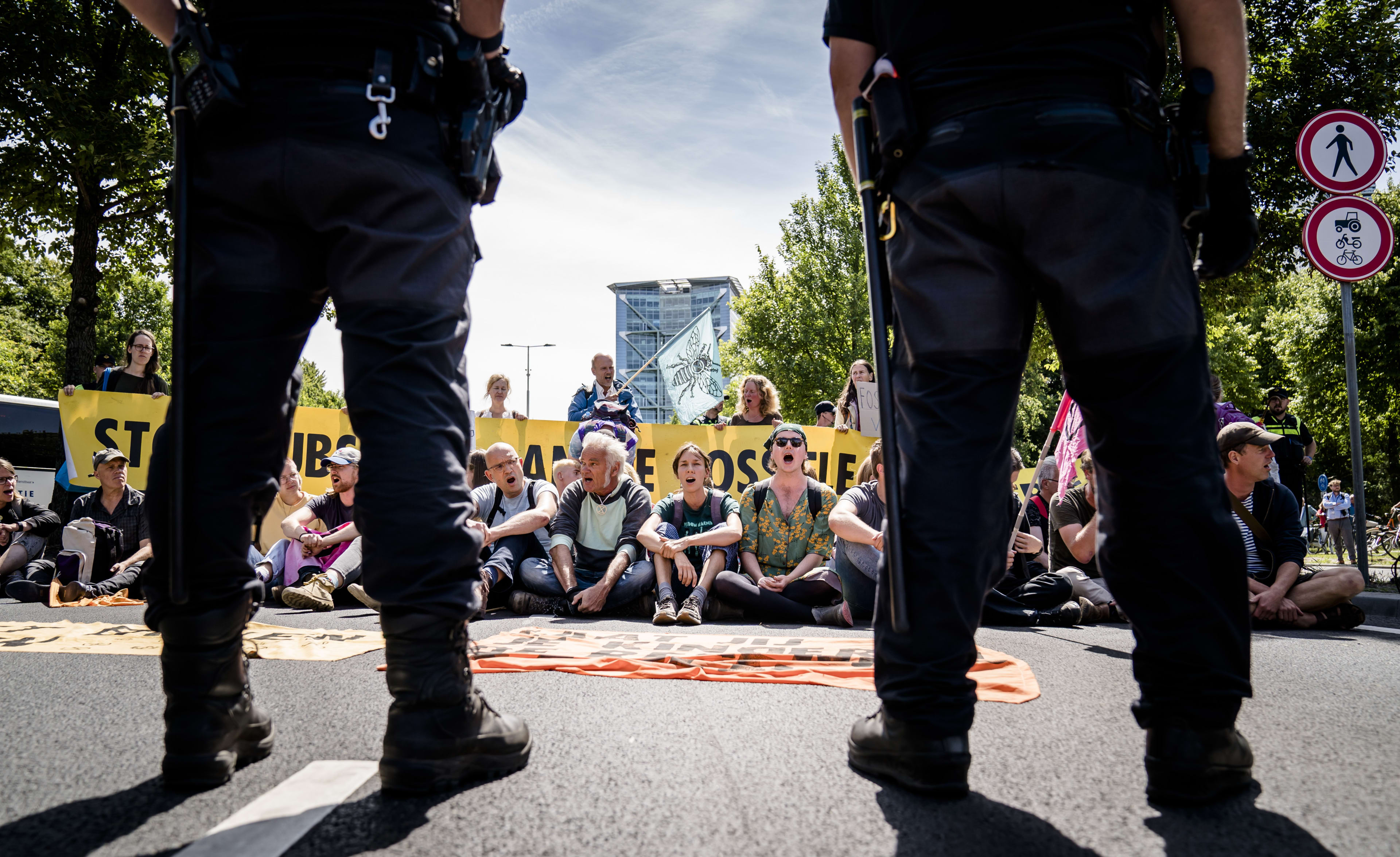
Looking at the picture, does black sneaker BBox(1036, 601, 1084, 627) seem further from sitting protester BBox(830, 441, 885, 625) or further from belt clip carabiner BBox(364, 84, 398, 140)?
belt clip carabiner BBox(364, 84, 398, 140)

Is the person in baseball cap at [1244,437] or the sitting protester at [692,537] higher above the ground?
the person in baseball cap at [1244,437]

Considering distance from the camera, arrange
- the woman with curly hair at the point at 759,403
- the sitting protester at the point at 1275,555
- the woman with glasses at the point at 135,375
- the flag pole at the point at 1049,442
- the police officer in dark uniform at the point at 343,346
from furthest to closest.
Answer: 1. the woman with curly hair at the point at 759,403
2. the woman with glasses at the point at 135,375
3. the flag pole at the point at 1049,442
4. the sitting protester at the point at 1275,555
5. the police officer in dark uniform at the point at 343,346

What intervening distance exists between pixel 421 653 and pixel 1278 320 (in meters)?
29.3

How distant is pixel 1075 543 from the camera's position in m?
5.71

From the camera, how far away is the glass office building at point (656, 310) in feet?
305

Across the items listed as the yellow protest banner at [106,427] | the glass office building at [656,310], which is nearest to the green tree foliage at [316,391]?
the glass office building at [656,310]

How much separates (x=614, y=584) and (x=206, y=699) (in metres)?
4.76

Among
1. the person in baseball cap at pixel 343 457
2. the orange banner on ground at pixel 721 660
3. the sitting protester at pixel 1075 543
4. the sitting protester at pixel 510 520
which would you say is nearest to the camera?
the orange banner on ground at pixel 721 660

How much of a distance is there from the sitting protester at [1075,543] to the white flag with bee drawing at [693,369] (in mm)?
6082

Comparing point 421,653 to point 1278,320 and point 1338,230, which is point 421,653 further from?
point 1278,320

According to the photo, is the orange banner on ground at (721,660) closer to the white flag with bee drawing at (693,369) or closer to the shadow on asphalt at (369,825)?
the shadow on asphalt at (369,825)

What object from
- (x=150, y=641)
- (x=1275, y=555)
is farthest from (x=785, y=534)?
(x=150, y=641)

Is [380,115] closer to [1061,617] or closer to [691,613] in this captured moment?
[691,613]

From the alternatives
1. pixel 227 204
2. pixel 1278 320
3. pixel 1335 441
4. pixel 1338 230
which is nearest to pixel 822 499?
pixel 1338 230
